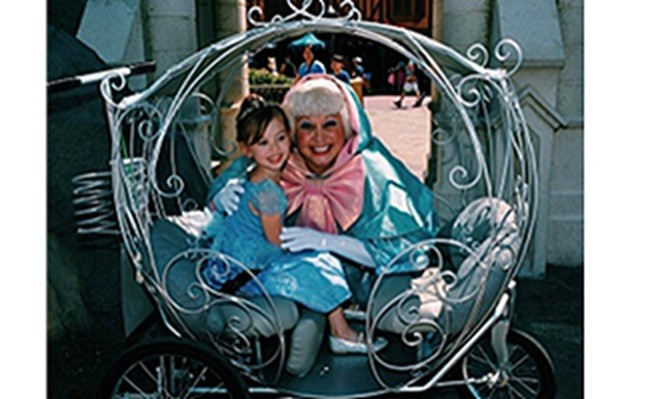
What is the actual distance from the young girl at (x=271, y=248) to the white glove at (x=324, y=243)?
0.04m

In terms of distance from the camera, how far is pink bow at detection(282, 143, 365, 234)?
3.14 meters

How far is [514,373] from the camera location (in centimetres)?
347

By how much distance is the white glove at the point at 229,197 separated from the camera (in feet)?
9.95

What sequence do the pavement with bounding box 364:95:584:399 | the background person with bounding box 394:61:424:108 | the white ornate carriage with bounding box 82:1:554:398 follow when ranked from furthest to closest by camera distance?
the background person with bounding box 394:61:424:108 < the pavement with bounding box 364:95:584:399 < the white ornate carriage with bounding box 82:1:554:398

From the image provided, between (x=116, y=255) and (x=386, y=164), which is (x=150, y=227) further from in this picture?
(x=386, y=164)

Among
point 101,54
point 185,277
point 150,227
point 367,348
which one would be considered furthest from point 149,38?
point 367,348

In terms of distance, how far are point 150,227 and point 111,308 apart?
0.72 metres

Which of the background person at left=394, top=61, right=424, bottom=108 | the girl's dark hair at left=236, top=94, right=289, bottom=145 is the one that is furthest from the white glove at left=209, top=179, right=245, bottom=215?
the background person at left=394, top=61, right=424, bottom=108

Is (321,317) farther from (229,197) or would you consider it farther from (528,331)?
(528,331)

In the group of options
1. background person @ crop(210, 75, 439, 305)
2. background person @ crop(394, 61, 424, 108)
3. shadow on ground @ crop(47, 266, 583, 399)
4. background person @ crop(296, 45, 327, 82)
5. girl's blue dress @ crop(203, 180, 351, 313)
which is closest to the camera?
girl's blue dress @ crop(203, 180, 351, 313)

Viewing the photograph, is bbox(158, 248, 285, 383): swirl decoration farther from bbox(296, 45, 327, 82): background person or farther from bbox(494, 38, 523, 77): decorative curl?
bbox(296, 45, 327, 82): background person

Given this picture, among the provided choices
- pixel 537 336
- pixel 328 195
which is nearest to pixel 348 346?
pixel 328 195

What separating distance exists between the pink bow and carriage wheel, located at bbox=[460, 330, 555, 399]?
760 millimetres

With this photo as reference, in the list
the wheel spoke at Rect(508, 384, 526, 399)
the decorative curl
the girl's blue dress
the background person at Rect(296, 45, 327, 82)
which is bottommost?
the wheel spoke at Rect(508, 384, 526, 399)
